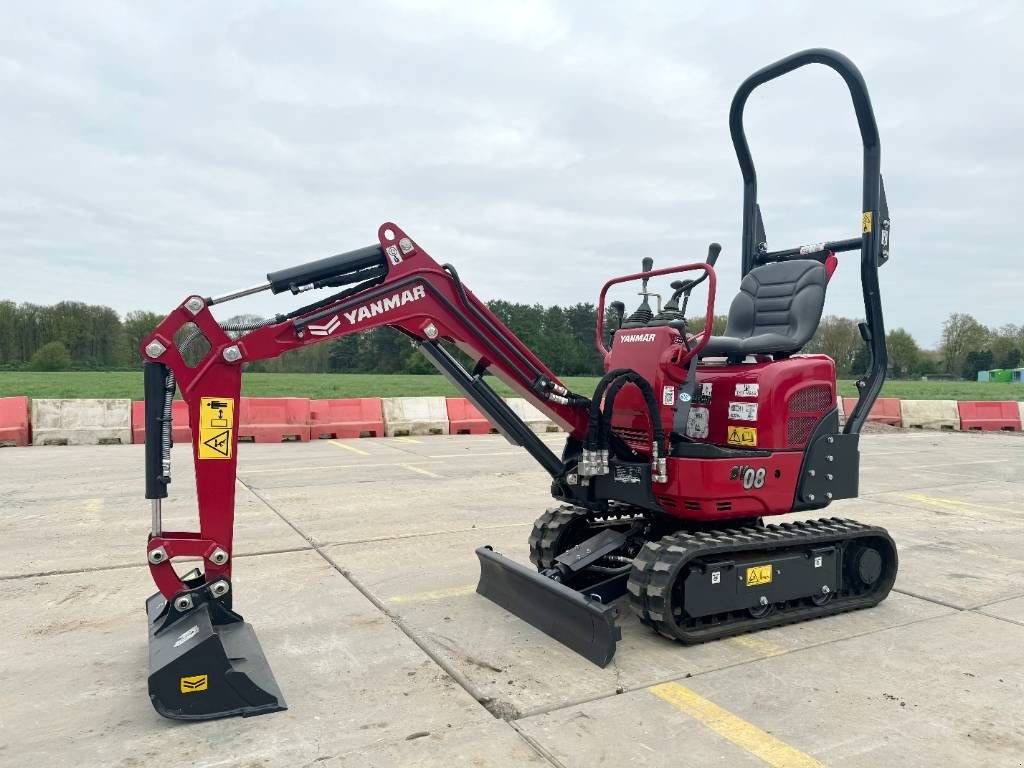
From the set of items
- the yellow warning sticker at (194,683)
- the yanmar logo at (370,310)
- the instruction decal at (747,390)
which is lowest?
the yellow warning sticker at (194,683)

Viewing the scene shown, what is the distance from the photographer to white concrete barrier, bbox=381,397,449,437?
60.1 ft

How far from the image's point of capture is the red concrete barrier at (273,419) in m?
16.3

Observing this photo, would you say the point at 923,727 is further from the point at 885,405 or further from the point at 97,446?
the point at 885,405

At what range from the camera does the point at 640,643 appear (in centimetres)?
513

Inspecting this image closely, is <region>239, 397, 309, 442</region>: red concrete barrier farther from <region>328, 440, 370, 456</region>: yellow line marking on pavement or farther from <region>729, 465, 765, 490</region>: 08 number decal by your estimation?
<region>729, 465, 765, 490</region>: 08 number decal

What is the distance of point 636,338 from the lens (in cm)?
572

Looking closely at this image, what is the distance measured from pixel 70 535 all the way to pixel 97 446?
27.1 feet

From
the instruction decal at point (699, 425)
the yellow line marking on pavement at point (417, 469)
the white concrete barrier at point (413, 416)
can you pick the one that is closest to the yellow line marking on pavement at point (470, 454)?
the yellow line marking on pavement at point (417, 469)

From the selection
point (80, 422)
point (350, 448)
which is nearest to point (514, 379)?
point (350, 448)

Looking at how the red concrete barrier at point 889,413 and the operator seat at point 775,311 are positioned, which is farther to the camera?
the red concrete barrier at point 889,413

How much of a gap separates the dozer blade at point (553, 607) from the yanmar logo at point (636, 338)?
1.77 meters

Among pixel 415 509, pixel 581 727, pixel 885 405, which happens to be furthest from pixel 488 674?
pixel 885 405

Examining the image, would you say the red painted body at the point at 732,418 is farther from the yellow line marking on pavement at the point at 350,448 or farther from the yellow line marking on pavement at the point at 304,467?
the yellow line marking on pavement at the point at 350,448

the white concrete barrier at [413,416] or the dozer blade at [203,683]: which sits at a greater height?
the white concrete barrier at [413,416]
